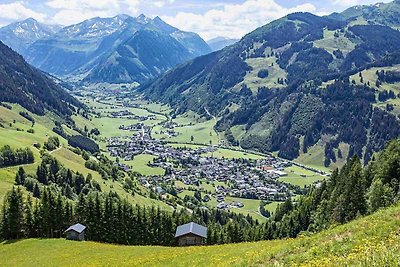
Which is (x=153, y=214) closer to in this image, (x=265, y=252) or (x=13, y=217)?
(x=13, y=217)

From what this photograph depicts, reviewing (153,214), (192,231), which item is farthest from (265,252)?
(153,214)

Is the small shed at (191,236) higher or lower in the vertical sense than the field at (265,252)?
lower

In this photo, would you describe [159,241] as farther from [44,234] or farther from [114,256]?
[114,256]

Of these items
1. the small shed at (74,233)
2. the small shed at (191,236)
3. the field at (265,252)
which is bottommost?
the small shed at (191,236)

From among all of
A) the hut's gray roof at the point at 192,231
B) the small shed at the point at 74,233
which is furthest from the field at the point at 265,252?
the hut's gray roof at the point at 192,231

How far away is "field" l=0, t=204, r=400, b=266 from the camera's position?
25428mm

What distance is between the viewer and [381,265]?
1884cm

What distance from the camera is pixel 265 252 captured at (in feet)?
124

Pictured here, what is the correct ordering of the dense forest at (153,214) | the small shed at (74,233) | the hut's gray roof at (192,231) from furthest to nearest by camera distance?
1. the hut's gray roof at (192,231)
2. the dense forest at (153,214)
3. the small shed at (74,233)

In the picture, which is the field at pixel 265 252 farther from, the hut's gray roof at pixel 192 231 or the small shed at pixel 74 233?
the hut's gray roof at pixel 192 231

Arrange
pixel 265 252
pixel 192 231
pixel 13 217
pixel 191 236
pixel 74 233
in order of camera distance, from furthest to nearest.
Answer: pixel 13 217
pixel 191 236
pixel 192 231
pixel 74 233
pixel 265 252

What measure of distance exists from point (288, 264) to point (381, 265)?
10.8m

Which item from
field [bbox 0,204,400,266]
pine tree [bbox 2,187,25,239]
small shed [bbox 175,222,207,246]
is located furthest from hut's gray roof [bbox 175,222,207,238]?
pine tree [bbox 2,187,25,239]

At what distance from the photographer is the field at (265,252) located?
2543cm
